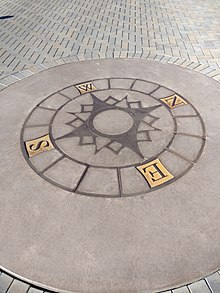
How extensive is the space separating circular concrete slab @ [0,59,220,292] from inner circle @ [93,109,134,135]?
0.5 inches

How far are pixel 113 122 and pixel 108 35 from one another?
352 centimetres

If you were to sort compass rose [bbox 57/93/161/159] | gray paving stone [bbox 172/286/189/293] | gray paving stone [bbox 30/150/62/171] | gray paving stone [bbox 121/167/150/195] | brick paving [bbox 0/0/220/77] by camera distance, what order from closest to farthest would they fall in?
gray paving stone [bbox 172/286/189/293] → gray paving stone [bbox 121/167/150/195] → gray paving stone [bbox 30/150/62/171] → compass rose [bbox 57/93/161/159] → brick paving [bbox 0/0/220/77]

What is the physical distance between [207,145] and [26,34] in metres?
5.24

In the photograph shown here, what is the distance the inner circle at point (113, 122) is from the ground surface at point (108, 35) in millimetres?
21

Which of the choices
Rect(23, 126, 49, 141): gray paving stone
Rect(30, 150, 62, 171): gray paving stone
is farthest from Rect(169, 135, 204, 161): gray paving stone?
Rect(23, 126, 49, 141): gray paving stone

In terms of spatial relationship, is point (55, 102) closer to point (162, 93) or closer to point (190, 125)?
point (162, 93)

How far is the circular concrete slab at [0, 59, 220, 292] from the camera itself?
104 inches

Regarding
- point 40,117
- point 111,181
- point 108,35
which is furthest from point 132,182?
point 108,35

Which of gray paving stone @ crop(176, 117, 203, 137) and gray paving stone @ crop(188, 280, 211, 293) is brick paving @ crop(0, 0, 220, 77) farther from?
gray paving stone @ crop(188, 280, 211, 293)

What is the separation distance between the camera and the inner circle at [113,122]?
4078 mm

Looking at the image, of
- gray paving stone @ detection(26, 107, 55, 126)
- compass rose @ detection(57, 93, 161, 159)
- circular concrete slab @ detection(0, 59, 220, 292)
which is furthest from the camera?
gray paving stone @ detection(26, 107, 55, 126)

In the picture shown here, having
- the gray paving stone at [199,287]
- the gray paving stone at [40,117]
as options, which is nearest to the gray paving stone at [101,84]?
the gray paving stone at [40,117]

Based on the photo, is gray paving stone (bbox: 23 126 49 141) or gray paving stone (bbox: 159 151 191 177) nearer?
gray paving stone (bbox: 159 151 191 177)

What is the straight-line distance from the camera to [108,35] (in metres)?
6.98
